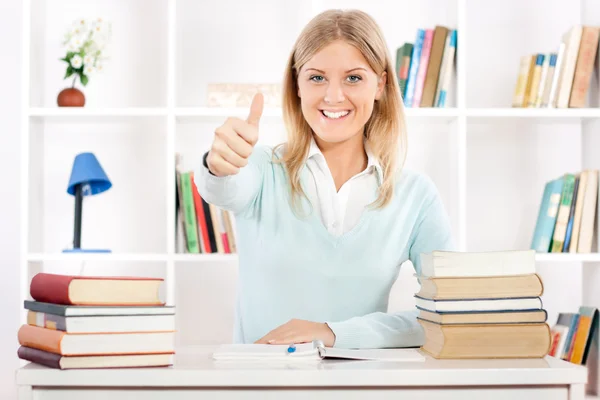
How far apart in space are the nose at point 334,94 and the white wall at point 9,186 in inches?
70.0

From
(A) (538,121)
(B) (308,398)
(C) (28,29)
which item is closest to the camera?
(B) (308,398)

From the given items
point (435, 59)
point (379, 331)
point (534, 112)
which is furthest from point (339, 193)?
point (534, 112)

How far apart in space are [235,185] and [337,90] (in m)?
0.39

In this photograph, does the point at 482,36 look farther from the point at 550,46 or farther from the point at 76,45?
the point at 76,45

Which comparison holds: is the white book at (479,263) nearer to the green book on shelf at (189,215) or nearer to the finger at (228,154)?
the finger at (228,154)

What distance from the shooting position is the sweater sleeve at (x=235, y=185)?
5.36 feet

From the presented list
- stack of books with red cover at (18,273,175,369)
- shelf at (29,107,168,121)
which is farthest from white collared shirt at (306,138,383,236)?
shelf at (29,107,168,121)

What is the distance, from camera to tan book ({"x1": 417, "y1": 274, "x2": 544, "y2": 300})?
1.32 metres

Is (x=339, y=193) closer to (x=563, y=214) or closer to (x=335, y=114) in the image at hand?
(x=335, y=114)

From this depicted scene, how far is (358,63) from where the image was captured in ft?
6.45

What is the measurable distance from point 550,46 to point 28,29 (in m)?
2.09

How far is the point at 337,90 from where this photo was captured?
1.94m

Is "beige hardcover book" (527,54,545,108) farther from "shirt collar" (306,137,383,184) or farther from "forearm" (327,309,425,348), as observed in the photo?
"forearm" (327,309,425,348)

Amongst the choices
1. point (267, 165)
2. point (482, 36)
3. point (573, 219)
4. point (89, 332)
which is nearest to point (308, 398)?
point (89, 332)
